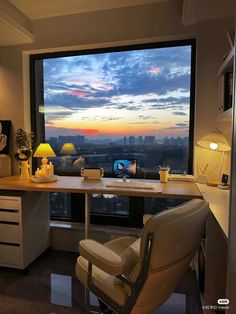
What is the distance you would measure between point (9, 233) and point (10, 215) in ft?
0.57

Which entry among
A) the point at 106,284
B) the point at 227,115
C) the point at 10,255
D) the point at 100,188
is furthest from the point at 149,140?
the point at 10,255

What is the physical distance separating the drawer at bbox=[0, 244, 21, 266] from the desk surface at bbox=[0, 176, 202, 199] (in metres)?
0.57

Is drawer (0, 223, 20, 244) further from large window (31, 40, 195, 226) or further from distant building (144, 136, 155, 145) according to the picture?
distant building (144, 136, 155, 145)

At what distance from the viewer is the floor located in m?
1.80

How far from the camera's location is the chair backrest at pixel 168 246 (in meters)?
1.06

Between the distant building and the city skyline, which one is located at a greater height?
the city skyline

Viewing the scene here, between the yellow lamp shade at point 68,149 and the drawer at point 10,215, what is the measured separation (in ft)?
3.03

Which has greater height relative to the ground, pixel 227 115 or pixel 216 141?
pixel 227 115

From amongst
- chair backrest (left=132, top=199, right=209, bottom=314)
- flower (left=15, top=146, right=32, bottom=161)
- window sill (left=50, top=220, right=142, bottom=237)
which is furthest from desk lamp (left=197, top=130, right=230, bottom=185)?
flower (left=15, top=146, right=32, bottom=161)

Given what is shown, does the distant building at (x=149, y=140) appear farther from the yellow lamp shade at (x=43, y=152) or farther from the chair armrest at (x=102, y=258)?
the chair armrest at (x=102, y=258)

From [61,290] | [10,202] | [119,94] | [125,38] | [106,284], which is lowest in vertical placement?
[61,290]

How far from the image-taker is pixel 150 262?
3.51ft

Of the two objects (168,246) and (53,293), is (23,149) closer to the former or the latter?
(53,293)

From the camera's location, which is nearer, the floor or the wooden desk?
the floor
